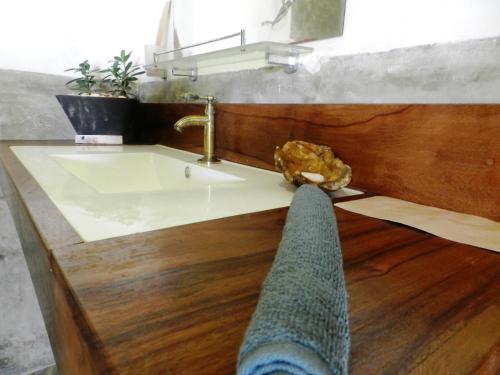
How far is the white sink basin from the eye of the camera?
454mm

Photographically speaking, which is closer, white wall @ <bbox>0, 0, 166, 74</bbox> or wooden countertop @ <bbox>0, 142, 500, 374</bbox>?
wooden countertop @ <bbox>0, 142, 500, 374</bbox>

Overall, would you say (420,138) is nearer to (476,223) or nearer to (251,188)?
(476,223)

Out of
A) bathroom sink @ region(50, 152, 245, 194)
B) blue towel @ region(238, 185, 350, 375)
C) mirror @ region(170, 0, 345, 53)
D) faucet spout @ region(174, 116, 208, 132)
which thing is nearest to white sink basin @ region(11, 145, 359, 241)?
bathroom sink @ region(50, 152, 245, 194)

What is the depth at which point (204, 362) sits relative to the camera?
20 cm

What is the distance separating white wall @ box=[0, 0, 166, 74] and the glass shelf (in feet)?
0.89

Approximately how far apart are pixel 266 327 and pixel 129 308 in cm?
13

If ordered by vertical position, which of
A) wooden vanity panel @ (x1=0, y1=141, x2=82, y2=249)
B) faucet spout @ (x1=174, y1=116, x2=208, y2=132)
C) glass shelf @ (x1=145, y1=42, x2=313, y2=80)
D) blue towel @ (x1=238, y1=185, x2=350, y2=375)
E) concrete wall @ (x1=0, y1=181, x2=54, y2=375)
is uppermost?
glass shelf @ (x1=145, y1=42, x2=313, y2=80)

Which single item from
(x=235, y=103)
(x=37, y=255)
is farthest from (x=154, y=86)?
(x=37, y=255)

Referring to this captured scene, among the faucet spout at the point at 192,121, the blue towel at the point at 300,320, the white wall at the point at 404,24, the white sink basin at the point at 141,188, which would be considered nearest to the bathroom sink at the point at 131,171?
the white sink basin at the point at 141,188

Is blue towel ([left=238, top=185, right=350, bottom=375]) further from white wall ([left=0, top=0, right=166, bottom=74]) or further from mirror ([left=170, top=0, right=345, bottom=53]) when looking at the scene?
white wall ([left=0, top=0, right=166, bottom=74])

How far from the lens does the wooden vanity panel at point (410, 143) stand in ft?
1.67

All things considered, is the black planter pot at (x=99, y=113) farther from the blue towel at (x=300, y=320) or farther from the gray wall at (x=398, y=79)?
the blue towel at (x=300, y=320)

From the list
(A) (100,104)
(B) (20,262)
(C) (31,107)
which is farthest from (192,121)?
(B) (20,262)

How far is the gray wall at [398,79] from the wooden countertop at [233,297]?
0.28 meters
